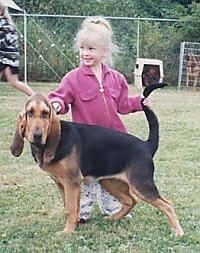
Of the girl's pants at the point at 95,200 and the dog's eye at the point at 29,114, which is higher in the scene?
the dog's eye at the point at 29,114

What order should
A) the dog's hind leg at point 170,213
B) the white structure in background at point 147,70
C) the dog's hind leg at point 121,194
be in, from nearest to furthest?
the dog's hind leg at point 170,213
the dog's hind leg at point 121,194
the white structure in background at point 147,70

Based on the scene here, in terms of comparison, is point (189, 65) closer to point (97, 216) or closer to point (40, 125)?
point (97, 216)

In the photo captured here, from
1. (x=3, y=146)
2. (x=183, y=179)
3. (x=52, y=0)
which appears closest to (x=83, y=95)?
(x=183, y=179)

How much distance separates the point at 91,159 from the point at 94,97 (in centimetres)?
57

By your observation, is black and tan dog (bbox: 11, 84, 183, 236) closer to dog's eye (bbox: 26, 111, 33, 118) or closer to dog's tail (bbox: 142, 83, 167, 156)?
dog's tail (bbox: 142, 83, 167, 156)

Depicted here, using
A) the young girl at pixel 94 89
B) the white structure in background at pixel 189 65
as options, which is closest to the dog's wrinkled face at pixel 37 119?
the young girl at pixel 94 89

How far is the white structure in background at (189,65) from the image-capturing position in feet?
72.8

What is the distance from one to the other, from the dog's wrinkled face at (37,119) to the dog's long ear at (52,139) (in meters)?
0.09

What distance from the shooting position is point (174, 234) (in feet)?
17.0

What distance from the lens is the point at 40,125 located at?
4.75 meters

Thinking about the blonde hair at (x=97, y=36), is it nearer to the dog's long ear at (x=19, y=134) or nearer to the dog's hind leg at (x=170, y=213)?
the dog's long ear at (x=19, y=134)

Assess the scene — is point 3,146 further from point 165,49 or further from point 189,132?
point 165,49

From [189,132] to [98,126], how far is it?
19.2 feet

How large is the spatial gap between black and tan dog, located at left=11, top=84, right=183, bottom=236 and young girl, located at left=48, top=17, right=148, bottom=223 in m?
0.31
